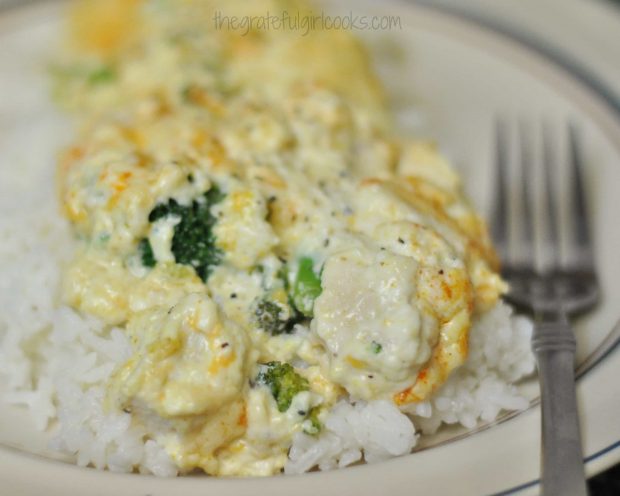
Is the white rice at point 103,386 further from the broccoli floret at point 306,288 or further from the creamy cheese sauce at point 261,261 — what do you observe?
the broccoli floret at point 306,288

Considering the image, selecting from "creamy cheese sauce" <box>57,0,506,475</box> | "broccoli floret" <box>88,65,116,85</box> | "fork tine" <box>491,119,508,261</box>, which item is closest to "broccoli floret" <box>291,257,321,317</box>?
"creamy cheese sauce" <box>57,0,506,475</box>

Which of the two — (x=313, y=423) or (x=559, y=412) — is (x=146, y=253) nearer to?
(x=313, y=423)

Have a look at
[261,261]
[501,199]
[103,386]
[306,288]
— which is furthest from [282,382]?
[501,199]

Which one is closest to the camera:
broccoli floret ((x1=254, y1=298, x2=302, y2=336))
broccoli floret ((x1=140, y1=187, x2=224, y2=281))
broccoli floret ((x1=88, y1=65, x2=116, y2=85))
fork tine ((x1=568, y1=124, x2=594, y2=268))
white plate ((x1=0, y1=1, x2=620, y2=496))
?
white plate ((x1=0, y1=1, x2=620, y2=496))

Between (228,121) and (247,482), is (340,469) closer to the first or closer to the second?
(247,482)

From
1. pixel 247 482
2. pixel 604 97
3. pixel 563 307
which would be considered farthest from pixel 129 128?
pixel 604 97

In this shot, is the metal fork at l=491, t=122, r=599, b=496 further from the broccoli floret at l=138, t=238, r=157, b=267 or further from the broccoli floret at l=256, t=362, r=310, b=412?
the broccoli floret at l=138, t=238, r=157, b=267

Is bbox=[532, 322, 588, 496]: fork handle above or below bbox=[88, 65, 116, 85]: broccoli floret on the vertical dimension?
below
